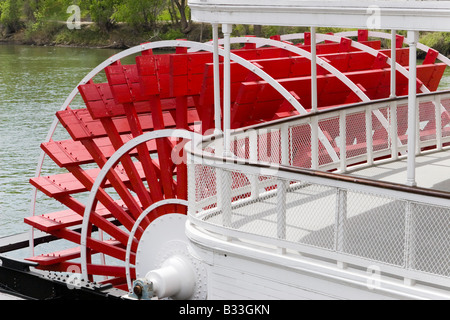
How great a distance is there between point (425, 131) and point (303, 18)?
3.20 m

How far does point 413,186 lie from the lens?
3.94 metres

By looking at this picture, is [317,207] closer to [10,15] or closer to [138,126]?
[138,126]

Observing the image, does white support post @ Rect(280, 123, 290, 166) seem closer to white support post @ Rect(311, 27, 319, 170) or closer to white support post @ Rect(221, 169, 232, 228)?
white support post @ Rect(311, 27, 319, 170)

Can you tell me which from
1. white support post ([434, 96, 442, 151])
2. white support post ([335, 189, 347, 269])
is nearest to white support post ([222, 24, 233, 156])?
white support post ([335, 189, 347, 269])

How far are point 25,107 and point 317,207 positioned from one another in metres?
12.8

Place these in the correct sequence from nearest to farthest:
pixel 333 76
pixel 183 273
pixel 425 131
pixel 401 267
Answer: pixel 401 267, pixel 183 273, pixel 425 131, pixel 333 76

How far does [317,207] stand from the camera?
16.3 ft

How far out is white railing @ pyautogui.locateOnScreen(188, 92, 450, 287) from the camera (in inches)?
157

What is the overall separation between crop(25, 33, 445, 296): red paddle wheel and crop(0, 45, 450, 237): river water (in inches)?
123

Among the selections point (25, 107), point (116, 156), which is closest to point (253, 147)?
point (116, 156)

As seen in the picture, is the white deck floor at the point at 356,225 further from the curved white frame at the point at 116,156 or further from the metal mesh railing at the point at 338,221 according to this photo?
the curved white frame at the point at 116,156

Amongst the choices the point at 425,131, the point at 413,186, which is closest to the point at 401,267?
the point at 413,186

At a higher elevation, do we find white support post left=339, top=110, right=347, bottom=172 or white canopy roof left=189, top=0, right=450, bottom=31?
white canopy roof left=189, top=0, right=450, bottom=31

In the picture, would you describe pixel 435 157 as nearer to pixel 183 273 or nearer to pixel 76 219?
pixel 183 273
